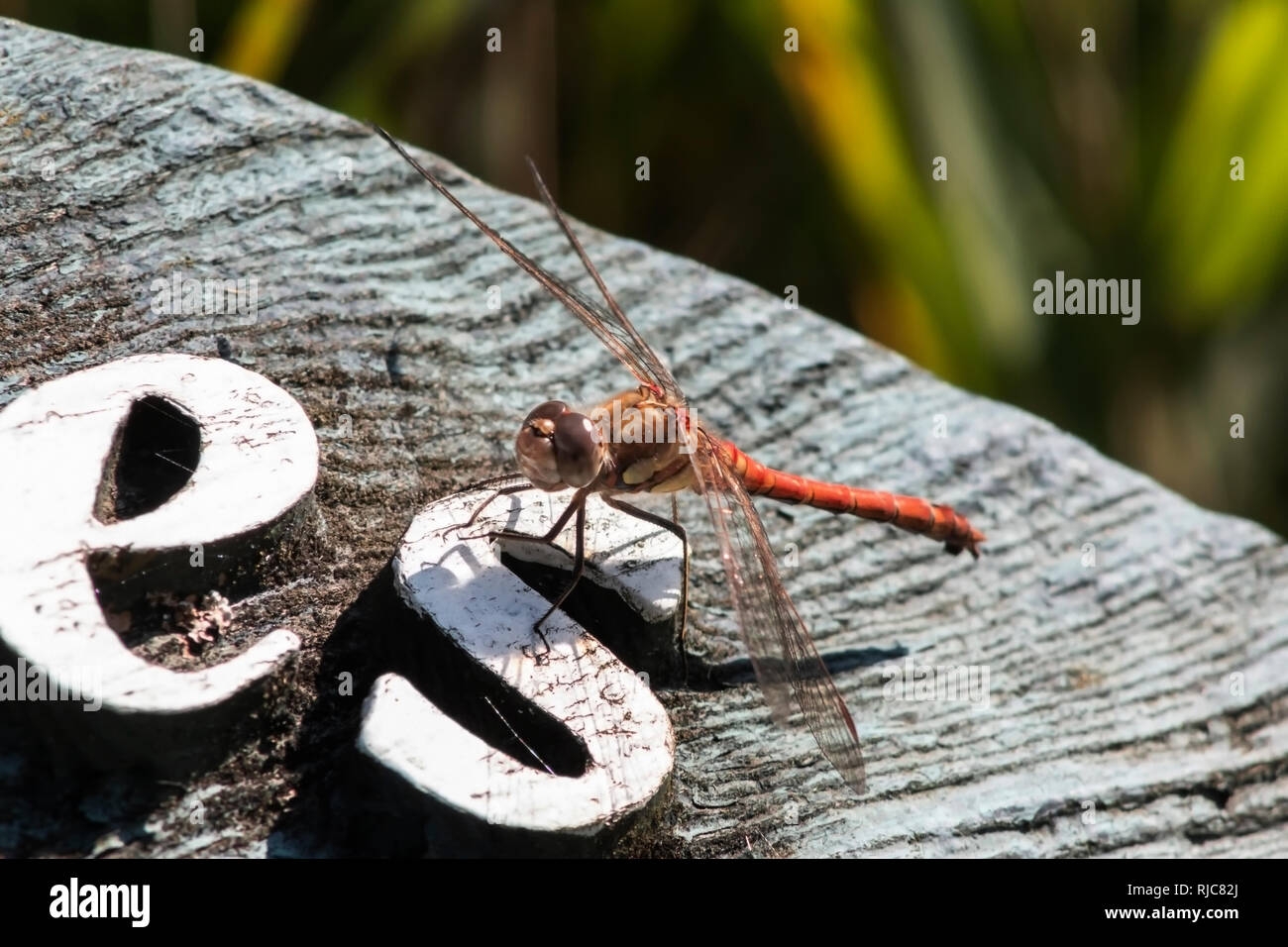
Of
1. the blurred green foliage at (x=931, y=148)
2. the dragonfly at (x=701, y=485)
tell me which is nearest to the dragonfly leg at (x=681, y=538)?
the dragonfly at (x=701, y=485)

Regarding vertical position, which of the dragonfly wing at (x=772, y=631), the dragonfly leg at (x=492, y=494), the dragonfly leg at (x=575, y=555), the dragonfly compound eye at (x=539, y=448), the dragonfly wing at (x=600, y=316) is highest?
the dragonfly wing at (x=600, y=316)

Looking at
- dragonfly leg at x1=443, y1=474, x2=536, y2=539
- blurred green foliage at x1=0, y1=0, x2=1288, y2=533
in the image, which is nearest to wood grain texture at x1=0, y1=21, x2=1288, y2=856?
dragonfly leg at x1=443, y1=474, x2=536, y2=539

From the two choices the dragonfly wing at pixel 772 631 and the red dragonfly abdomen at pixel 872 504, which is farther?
the red dragonfly abdomen at pixel 872 504

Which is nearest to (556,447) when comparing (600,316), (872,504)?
(600,316)

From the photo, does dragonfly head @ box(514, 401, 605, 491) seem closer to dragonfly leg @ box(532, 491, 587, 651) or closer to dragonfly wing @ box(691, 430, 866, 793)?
dragonfly leg @ box(532, 491, 587, 651)

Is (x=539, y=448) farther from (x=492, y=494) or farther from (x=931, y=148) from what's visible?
(x=931, y=148)

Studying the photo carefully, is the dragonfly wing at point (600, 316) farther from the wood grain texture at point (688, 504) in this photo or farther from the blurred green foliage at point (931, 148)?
the blurred green foliage at point (931, 148)

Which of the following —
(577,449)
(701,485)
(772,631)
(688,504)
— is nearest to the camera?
(772,631)
